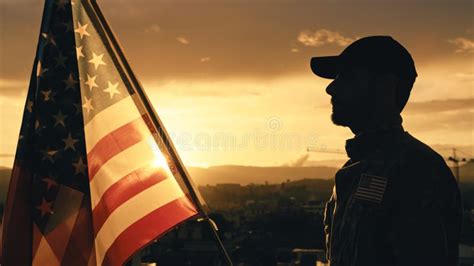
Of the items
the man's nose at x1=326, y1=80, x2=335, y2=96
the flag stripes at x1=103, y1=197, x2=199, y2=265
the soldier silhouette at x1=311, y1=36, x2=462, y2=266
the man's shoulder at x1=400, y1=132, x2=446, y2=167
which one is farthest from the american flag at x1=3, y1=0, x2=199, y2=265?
the man's shoulder at x1=400, y1=132, x2=446, y2=167

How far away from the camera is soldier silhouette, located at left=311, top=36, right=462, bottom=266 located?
8.76 feet

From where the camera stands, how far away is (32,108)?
528 cm

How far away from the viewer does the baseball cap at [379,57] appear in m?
3.03

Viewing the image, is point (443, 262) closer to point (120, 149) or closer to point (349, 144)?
point (349, 144)

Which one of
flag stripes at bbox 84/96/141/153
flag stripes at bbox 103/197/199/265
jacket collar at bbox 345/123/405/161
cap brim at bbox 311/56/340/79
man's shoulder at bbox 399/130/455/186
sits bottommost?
flag stripes at bbox 103/197/199/265

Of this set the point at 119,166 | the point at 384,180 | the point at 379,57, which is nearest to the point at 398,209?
the point at 384,180

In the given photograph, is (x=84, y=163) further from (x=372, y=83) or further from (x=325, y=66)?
(x=372, y=83)

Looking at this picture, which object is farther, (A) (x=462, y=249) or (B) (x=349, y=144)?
(A) (x=462, y=249)

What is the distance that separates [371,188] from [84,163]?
10.0ft

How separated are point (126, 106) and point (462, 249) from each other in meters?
61.2

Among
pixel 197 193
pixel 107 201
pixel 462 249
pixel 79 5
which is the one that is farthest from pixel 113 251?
pixel 462 249

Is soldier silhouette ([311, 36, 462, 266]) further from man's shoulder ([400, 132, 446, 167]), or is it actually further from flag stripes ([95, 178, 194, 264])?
flag stripes ([95, 178, 194, 264])

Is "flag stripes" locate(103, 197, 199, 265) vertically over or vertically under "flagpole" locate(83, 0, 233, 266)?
under

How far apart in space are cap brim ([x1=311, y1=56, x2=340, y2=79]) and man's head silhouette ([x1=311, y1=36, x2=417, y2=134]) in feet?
0.62
